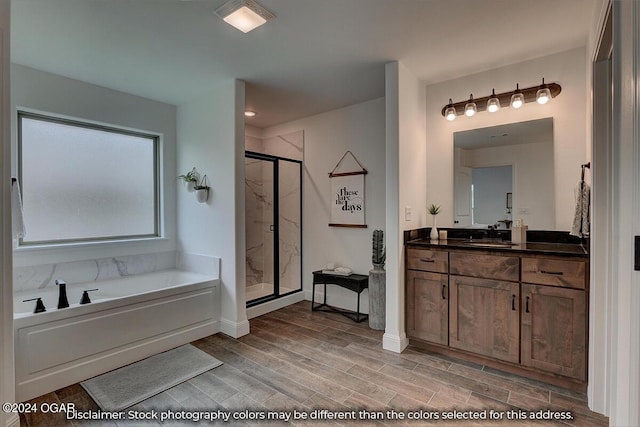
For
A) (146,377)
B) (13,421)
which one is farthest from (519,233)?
(13,421)

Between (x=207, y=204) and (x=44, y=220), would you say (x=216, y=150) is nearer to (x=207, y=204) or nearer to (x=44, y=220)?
(x=207, y=204)

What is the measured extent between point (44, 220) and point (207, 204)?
1.48m

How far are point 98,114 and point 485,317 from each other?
412 cm

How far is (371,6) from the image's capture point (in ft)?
6.42

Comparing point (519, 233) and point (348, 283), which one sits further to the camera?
point (348, 283)

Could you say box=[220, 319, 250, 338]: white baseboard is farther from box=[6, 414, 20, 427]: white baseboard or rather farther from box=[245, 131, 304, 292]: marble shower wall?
box=[6, 414, 20, 427]: white baseboard

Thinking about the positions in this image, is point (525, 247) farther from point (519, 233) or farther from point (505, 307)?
point (505, 307)

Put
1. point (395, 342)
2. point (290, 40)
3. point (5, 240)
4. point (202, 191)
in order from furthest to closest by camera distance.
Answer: point (202, 191) → point (395, 342) → point (290, 40) → point (5, 240)

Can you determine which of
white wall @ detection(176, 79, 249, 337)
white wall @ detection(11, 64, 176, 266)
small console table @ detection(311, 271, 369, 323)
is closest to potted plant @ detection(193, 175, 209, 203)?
white wall @ detection(176, 79, 249, 337)

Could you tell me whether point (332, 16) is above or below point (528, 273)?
above

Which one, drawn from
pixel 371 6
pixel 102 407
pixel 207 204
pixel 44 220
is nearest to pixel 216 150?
pixel 207 204

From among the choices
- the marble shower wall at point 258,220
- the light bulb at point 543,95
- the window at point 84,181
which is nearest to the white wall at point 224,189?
the window at point 84,181

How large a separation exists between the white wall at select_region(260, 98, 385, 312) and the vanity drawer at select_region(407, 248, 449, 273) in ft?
2.89

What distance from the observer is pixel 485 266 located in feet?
8.00
